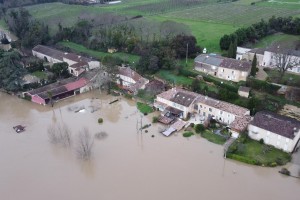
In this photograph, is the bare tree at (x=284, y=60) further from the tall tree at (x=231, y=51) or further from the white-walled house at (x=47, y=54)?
the white-walled house at (x=47, y=54)

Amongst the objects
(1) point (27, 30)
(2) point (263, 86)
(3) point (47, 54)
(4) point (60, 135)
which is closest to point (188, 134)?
(2) point (263, 86)

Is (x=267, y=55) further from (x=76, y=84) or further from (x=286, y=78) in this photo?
(x=76, y=84)

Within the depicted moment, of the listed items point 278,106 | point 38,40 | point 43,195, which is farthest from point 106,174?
point 38,40

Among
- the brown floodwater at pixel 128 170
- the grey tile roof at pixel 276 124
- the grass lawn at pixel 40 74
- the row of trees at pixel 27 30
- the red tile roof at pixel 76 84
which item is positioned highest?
the row of trees at pixel 27 30

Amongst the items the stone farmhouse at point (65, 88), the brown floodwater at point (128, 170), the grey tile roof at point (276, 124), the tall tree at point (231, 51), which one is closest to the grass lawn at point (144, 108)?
the brown floodwater at point (128, 170)

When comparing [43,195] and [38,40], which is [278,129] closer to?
[43,195]
